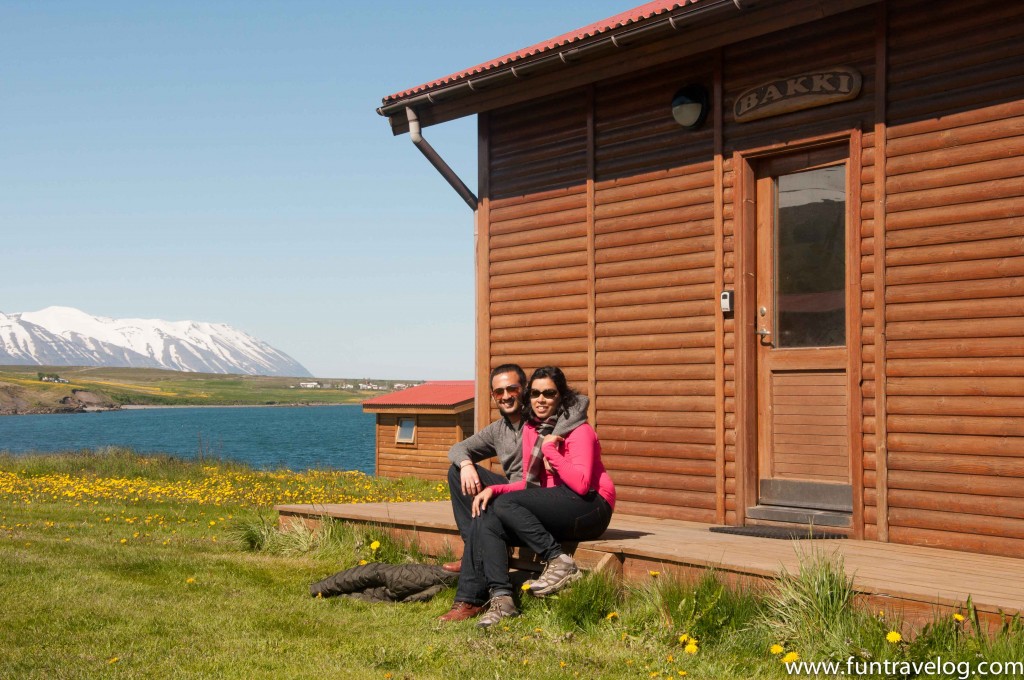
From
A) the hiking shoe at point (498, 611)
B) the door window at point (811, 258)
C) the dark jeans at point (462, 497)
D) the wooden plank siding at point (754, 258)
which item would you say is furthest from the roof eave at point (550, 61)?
the hiking shoe at point (498, 611)

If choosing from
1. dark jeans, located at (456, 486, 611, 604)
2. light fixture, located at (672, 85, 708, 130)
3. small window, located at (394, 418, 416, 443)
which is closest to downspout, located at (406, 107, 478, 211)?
light fixture, located at (672, 85, 708, 130)

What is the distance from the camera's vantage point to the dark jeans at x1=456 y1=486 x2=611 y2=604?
557cm

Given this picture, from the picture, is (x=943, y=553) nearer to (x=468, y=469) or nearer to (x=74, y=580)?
(x=468, y=469)

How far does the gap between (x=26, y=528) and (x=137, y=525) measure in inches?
39.7

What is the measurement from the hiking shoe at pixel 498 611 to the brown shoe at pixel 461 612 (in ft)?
0.24

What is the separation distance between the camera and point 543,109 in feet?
29.0

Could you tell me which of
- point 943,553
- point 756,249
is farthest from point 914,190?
point 943,553

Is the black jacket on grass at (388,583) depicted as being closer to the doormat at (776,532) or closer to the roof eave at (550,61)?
the doormat at (776,532)

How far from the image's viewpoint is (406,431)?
26.9m

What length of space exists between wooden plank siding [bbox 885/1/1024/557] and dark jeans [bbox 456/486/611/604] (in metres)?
2.11

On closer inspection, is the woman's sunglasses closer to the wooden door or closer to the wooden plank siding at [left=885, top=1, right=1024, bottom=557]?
the wooden door

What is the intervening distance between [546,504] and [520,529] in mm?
212

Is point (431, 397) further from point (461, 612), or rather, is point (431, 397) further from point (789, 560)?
point (789, 560)

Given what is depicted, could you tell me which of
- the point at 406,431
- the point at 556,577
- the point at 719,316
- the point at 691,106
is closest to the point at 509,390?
the point at 556,577
